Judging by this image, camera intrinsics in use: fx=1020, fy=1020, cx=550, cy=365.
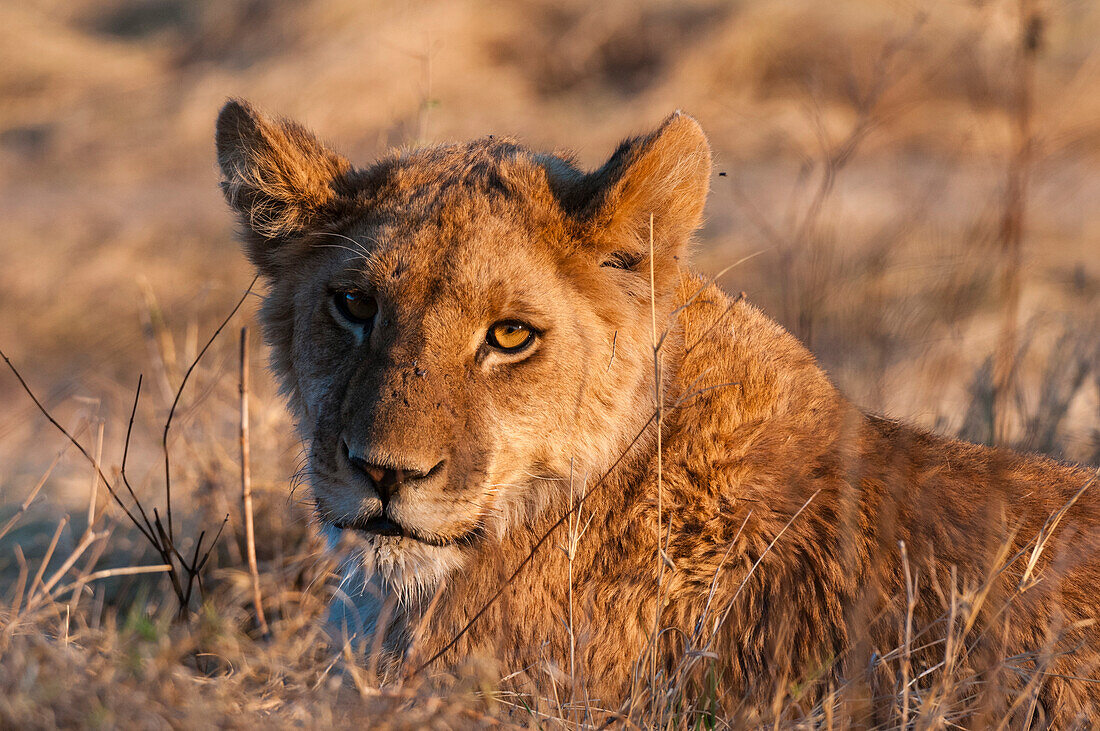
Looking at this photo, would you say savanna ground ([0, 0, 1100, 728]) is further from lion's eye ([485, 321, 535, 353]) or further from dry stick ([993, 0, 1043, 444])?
lion's eye ([485, 321, 535, 353])

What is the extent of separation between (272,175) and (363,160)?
1061cm

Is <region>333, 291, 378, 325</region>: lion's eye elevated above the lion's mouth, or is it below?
above

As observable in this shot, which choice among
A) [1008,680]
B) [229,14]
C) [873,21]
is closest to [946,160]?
[873,21]

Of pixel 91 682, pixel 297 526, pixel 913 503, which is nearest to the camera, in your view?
pixel 91 682

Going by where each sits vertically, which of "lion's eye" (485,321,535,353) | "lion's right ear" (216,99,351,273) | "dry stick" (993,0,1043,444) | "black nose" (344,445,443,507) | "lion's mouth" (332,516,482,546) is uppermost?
"dry stick" (993,0,1043,444)

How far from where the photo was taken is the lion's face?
9.88 ft

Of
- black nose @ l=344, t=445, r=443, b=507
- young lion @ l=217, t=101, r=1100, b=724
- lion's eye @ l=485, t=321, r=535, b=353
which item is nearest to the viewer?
black nose @ l=344, t=445, r=443, b=507

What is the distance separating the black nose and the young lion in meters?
0.01

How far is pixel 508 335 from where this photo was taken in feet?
10.7

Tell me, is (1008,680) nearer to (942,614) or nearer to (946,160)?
(942,614)

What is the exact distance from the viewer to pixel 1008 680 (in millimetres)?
2877

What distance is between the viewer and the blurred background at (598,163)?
5.71 metres

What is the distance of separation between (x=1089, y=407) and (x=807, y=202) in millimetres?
6570

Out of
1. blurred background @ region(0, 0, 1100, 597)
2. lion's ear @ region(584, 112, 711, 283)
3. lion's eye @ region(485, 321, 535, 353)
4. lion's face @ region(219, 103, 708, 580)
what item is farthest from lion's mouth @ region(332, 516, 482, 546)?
blurred background @ region(0, 0, 1100, 597)
